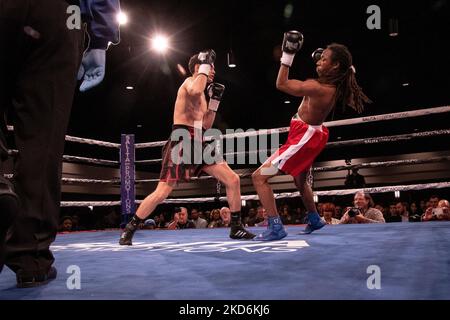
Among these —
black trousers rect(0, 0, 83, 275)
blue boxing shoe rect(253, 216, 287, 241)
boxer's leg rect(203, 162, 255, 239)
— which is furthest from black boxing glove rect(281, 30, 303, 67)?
black trousers rect(0, 0, 83, 275)

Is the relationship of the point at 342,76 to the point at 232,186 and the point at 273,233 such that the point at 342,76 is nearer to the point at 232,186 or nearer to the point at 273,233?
the point at 232,186

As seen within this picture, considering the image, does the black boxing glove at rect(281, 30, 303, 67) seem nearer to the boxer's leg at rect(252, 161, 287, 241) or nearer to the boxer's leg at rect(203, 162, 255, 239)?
the boxer's leg at rect(252, 161, 287, 241)

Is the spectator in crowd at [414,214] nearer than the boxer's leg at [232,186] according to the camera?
No

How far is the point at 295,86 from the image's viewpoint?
8.29 ft

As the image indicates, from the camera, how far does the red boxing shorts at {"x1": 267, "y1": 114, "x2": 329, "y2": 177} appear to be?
2.68 m

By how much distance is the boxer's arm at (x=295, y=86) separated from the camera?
2.50 meters

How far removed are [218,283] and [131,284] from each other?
0.78 feet

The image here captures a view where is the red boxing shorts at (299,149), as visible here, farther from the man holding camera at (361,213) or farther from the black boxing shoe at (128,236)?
the man holding camera at (361,213)

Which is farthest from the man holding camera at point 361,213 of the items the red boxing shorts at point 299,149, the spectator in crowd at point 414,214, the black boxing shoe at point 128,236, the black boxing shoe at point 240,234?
the black boxing shoe at point 128,236

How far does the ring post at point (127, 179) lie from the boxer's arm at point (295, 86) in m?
2.23

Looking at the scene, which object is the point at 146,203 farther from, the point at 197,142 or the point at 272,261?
A: the point at 272,261

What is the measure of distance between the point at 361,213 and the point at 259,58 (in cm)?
465

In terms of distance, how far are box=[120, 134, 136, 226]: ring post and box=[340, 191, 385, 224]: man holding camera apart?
2.26 meters

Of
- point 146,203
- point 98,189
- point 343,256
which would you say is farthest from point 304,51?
point 98,189
